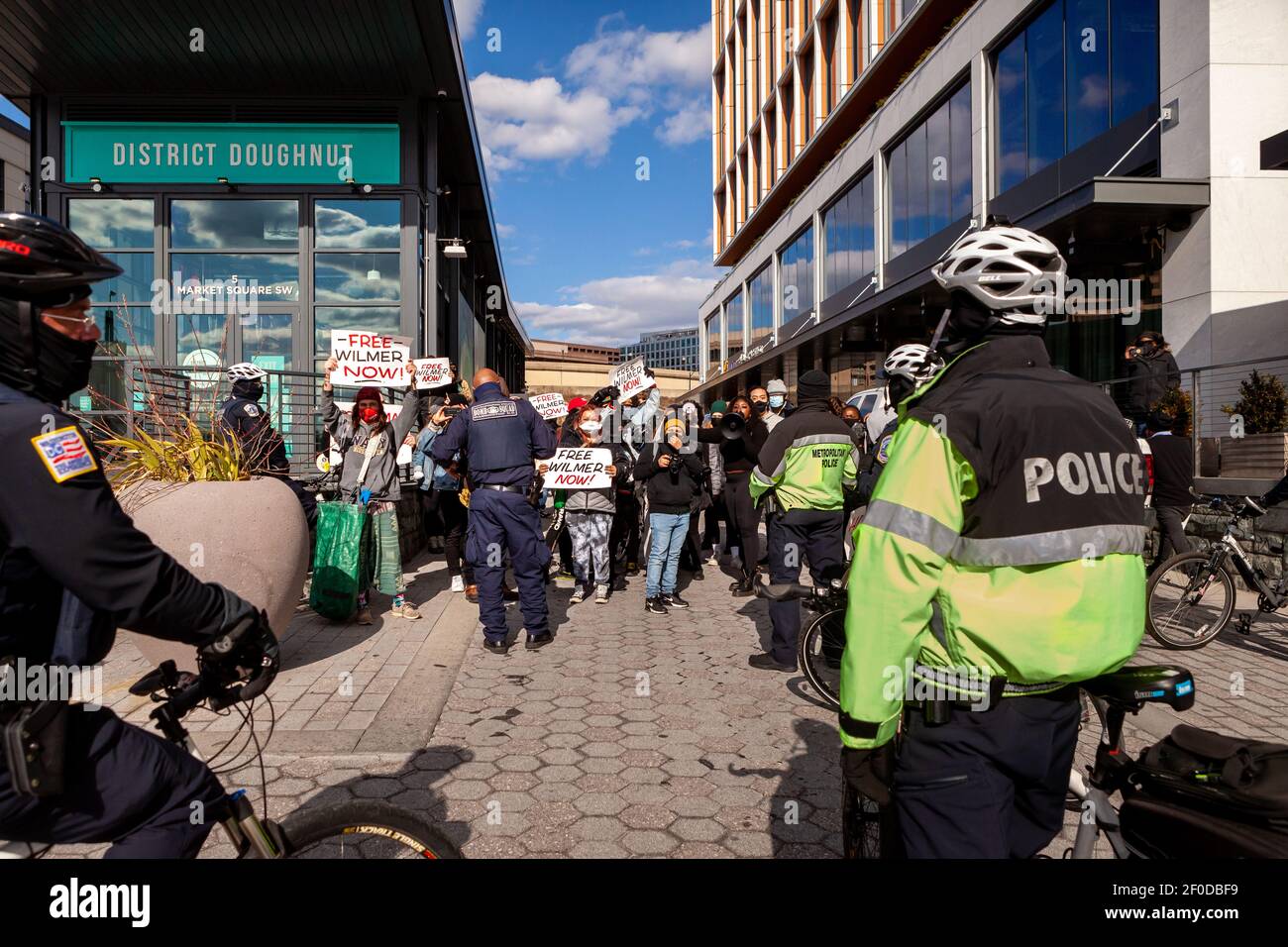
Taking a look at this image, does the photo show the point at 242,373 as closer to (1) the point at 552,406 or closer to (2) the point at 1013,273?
(1) the point at 552,406

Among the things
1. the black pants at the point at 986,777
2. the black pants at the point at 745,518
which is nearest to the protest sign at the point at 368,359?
the black pants at the point at 745,518

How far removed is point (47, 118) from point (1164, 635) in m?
17.7

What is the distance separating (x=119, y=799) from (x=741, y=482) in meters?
7.77

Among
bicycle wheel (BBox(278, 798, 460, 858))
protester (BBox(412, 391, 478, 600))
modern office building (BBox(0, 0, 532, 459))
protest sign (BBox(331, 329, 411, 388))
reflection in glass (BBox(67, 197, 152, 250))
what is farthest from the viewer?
reflection in glass (BBox(67, 197, 152, 250))

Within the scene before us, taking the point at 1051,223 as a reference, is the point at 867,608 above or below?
below

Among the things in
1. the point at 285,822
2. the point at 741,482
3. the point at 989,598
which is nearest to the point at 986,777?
the point at 989,598

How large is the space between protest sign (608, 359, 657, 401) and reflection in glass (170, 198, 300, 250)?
7234 millimetres

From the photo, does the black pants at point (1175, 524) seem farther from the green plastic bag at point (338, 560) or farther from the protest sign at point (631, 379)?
the green plastic bag at point (338, 560)

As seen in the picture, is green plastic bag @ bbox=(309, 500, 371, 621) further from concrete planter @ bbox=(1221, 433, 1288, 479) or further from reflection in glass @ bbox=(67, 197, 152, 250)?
reflection in glass @ bbox=(67, 197, 152, 250)

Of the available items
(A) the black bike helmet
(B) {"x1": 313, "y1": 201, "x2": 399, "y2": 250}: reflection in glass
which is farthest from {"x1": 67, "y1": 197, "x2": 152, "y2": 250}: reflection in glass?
(A) the black bike helmet

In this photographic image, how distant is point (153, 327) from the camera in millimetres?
14398

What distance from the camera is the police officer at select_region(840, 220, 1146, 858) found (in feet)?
6.07

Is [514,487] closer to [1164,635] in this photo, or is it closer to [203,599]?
[203,599]
